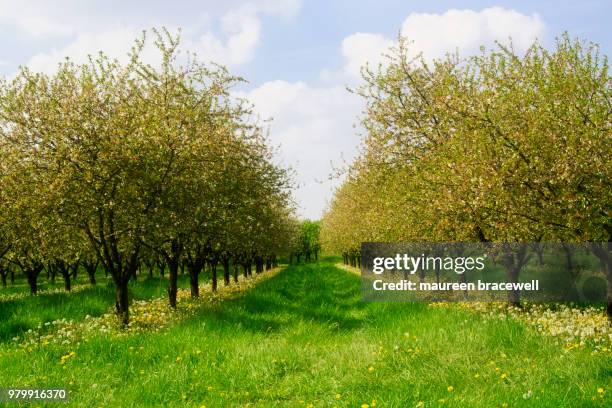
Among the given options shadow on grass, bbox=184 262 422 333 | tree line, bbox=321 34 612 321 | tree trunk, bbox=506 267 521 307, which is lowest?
shadow on grass, bbox=184 262 422 333

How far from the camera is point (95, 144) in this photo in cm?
1541

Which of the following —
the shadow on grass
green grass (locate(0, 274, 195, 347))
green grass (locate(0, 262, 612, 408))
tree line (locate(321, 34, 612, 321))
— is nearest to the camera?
green grass (locate(0, 262, 612, 408))

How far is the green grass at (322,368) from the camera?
901cm

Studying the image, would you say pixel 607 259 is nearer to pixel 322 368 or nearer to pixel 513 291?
pixel 513 291

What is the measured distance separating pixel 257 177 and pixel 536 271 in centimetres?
1682

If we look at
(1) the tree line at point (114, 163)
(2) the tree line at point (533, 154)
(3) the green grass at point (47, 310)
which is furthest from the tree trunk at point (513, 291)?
(3) the green grass at point (47, 310)

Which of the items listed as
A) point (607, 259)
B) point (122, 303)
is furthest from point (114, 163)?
point (607, 259)

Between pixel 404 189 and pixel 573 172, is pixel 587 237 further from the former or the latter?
pixel 404 189

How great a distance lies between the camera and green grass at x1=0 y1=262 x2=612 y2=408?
355 inches

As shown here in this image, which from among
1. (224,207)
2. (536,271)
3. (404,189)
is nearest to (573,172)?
(404,189)

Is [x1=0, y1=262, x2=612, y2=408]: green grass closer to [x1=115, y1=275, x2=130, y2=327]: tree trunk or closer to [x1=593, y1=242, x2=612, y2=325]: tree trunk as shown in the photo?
[x1=115, y1=275, x2=130, y2=327]: tree trunk

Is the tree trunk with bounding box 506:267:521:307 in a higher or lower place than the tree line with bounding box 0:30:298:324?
lower

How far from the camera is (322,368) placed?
10984 mm

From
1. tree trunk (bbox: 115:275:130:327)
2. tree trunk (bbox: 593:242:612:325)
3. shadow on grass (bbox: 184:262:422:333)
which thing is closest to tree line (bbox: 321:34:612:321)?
tree trunk (bbox: 593:242:612:325)
